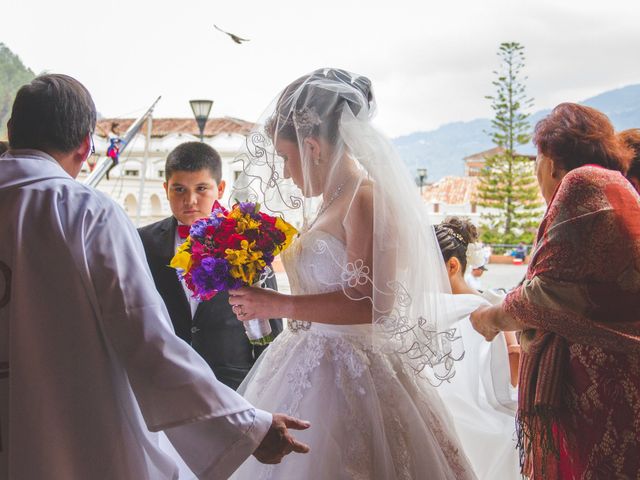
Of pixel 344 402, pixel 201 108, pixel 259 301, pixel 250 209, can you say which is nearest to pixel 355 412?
pixel 344 402

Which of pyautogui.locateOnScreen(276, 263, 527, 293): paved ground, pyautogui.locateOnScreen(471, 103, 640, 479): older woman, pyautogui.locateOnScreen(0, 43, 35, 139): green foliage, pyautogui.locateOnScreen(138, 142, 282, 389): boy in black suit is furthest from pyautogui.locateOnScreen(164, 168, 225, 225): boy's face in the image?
pyautogui.locateOnScreen(276, 263, 527, 293): paved ground

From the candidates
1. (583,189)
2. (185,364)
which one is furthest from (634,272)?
(185,364)

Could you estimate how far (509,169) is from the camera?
17.8 m

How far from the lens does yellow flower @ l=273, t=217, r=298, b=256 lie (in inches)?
71.4

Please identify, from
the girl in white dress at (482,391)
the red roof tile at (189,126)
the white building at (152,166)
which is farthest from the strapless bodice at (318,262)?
the red roof tile at (189,126)

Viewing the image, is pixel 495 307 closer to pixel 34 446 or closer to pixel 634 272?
pixel 634 272

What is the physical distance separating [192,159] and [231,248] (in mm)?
768

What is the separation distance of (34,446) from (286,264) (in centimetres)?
90

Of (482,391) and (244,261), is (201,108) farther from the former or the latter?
(244,261)

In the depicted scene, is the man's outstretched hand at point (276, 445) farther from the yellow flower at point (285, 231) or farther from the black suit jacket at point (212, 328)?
the black suit jacket at point (212, 328)

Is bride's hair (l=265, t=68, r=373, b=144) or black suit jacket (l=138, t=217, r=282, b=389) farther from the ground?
bride's hair (l=265, t=68, r=373, b=144)

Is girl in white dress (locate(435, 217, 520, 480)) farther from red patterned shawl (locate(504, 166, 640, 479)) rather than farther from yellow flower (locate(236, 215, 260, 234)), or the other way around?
yellow flower (locate(236, 215, 260, 234))

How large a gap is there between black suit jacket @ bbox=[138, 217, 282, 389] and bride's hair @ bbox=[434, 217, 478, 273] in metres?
0.77

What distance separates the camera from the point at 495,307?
6.15 ft
